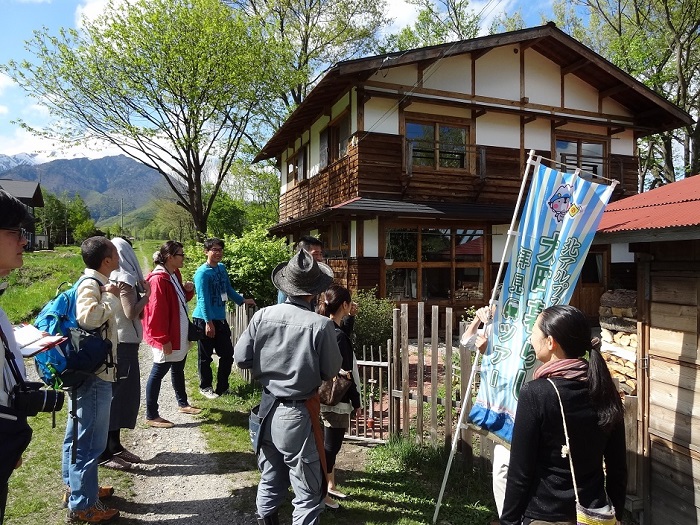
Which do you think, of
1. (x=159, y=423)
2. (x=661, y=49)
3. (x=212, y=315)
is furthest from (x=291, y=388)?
(x=661, y=49)

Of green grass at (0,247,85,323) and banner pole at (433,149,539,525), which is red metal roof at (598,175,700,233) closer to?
banner pole at (433,149,539,525)

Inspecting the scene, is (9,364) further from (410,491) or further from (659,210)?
(659,210)

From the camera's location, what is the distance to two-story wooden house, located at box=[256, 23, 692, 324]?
1112cm

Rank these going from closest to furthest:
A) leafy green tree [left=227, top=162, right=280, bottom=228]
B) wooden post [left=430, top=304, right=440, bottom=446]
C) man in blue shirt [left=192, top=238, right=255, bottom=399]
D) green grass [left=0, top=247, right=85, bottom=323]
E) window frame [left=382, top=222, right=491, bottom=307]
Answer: wooden post [left=430, top=304, right=440, bottom=446], man in blue shirt [left=192, top=238, right=255, bottom=399], window frame [left=382, top=222, right=491, bottom=307], green grass [left=0, top=247, right=85, bottom=323], leafy green tree [left=227, top=162, right=280, bottom=228]

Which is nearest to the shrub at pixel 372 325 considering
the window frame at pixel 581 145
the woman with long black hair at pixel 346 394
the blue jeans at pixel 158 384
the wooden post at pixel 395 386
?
the wooden post at pixel 395 386

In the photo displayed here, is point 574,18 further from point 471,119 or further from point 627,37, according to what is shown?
point 471,119

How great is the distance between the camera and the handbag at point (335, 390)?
331cm

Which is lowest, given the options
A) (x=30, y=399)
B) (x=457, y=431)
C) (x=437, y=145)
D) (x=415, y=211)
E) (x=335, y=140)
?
(x=457, y=431)

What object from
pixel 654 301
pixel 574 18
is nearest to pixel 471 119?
pixel 654 301

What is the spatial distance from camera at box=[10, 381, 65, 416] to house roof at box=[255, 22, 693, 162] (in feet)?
30.0

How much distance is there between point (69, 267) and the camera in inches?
934

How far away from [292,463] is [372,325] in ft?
16.9

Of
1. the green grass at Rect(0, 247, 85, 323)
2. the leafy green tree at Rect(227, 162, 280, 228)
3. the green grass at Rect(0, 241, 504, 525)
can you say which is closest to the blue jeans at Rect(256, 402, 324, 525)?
the green grass at Rect(0, 241, 504, 525)

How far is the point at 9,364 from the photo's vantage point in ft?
→ 7.04
